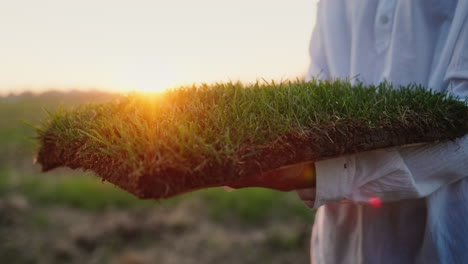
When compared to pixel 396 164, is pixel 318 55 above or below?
above

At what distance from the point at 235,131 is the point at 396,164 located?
34 centimetres

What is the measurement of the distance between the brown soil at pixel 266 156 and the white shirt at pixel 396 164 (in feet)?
0.16

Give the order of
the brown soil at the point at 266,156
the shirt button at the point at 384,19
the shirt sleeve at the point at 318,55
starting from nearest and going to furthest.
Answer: the brown soil at the point at 266,156
the shirt button at the point at 384,19
the shirt sleeve at the point at 318,55

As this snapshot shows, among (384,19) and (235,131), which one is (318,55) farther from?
(235,131)

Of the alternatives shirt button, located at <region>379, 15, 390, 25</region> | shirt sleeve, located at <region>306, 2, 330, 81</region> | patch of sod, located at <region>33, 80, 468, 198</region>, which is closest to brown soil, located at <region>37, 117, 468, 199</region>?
patch of sod, located at <region>33, 80, 468, 198</region>

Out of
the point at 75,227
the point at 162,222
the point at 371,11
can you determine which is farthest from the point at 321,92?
the point at 75,227

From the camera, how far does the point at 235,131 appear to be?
22.4 inches

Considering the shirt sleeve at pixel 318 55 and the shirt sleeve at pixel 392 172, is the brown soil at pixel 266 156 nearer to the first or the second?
the shirt sleeve at pixel 392 172

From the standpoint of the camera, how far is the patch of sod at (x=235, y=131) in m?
0.50

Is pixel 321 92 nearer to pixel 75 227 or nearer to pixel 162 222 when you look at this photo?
pixel 162 222

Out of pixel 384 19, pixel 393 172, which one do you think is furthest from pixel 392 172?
pixel 384 19

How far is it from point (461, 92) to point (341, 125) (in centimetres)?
33

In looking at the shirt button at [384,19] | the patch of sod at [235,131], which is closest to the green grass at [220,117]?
the patch of sod at [235,131]

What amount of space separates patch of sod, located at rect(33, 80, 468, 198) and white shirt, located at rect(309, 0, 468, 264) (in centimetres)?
7
